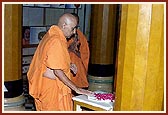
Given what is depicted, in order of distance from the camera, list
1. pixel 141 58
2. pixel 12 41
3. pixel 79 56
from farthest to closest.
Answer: pixel 79 56 → pixel 12 41 → pixel 141 58

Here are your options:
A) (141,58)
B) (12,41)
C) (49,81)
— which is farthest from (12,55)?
(141,58)

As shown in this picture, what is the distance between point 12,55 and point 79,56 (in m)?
0.83

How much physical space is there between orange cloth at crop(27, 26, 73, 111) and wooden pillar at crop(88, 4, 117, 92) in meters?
2.10

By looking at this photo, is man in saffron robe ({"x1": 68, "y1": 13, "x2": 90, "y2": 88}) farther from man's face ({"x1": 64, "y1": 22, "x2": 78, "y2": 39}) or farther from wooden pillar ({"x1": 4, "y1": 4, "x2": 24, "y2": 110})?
man's face ({"x1": 64, "y1": 22, "x2": 78, "y2": 39})

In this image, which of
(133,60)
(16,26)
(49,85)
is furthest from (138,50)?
(16,26)

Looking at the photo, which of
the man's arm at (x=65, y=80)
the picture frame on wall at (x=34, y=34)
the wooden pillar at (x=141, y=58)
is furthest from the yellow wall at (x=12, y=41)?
the picture frame on wall at (x=34, y=34)

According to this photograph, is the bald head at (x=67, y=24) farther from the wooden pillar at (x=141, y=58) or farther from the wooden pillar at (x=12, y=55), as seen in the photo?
the wooden pillar at (x=12, y=55)

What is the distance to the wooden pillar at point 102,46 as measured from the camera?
4.92 meters

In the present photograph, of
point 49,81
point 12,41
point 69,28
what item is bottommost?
point 49,81

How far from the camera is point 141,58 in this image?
1.85 m

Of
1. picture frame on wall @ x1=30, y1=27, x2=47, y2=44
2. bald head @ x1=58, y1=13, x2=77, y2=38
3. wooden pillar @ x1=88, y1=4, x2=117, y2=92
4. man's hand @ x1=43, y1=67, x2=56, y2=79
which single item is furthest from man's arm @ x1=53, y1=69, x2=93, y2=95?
picture frame on wall @ x1=30, y1=27, x2=47, y2=44

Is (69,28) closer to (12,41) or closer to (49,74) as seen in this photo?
(49,74)

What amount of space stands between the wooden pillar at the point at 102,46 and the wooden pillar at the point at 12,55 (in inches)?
58.8

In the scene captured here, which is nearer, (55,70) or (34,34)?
(55,70)
